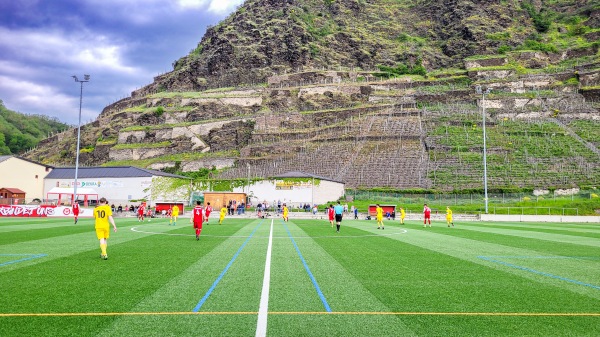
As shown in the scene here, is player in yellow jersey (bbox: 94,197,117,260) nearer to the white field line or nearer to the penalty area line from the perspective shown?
the white field line

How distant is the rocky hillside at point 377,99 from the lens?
5969 centimetres

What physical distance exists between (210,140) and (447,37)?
268ft

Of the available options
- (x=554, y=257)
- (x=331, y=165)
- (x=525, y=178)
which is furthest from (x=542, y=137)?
(x=554, y=257)

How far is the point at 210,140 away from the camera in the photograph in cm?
8812

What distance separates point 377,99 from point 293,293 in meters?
86.4

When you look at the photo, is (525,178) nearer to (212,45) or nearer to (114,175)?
(114,175)

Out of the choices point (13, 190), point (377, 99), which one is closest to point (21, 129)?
point (13, 190)

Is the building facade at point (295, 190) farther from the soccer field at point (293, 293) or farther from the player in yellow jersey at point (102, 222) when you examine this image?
the player in yellow jersey at point (102, 222)

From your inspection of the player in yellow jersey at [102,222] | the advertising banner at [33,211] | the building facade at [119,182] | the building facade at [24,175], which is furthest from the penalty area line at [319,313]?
the building facade at [24,175]

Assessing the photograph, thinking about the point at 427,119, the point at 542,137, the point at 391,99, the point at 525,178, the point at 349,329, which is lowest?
the point at 349,329

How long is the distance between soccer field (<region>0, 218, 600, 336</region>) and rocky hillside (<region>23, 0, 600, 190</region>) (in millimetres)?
45461

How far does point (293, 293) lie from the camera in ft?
24.3

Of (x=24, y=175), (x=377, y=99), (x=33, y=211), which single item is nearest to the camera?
(x=33, y=211)

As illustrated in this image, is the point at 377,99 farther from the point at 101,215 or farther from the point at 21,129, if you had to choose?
the point at 21,129
